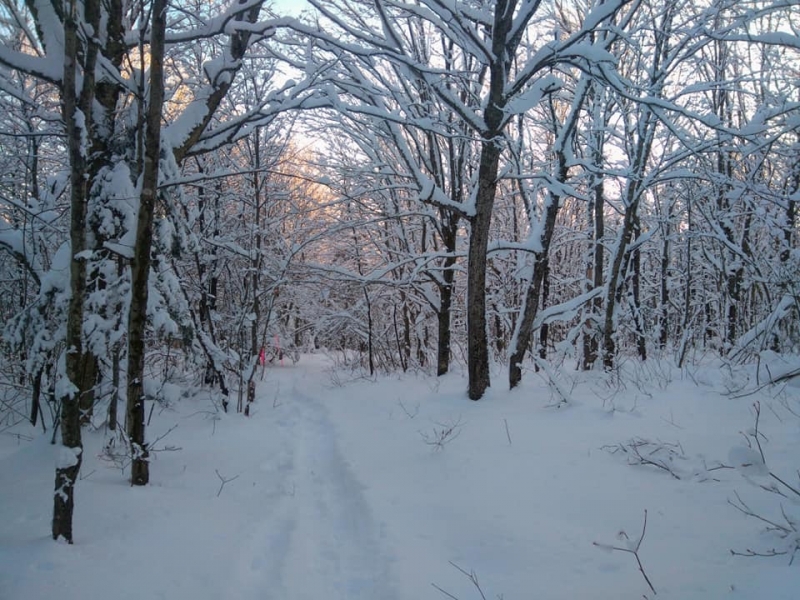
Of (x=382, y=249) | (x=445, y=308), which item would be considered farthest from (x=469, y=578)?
(x=382, y=249)

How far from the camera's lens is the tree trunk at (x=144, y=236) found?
12.6 feet

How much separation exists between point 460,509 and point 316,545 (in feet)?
3.95

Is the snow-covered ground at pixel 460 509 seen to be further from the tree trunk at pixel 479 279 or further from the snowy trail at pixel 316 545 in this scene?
the tree trunk at pixel 479 279

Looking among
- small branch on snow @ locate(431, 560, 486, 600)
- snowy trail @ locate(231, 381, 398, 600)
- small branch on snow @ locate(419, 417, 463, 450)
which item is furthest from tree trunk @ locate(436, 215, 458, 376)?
small branch on snow @ locate(431, 560, 486, 600)

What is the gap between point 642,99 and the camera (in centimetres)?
596

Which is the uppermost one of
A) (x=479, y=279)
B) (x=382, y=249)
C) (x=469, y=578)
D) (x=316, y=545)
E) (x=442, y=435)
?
(x=382, y=249)

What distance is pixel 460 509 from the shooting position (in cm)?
412

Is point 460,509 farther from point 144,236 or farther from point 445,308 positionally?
point 445,308

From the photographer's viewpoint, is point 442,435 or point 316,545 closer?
point 316,545

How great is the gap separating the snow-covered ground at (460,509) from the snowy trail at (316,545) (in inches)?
0.7

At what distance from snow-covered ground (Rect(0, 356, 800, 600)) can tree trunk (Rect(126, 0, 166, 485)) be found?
0.71 meters

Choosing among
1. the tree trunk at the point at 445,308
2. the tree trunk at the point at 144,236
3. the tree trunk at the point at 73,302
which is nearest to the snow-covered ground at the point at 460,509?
the tree trunk at the point at 73,302

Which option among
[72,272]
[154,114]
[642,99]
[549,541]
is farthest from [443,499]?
[642,99]

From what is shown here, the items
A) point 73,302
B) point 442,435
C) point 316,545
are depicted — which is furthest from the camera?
point 442,435
